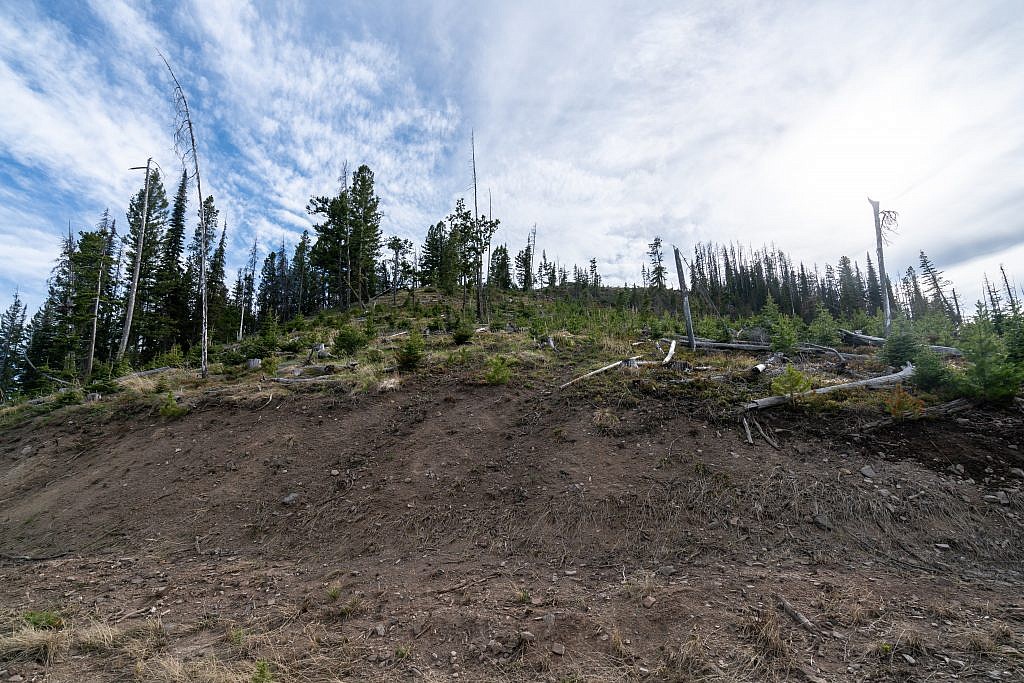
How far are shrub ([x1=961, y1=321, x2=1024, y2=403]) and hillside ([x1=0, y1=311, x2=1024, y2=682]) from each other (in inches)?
13.5

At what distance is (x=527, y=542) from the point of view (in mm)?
4941

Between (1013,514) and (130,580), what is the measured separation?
→ 1055 centimetres

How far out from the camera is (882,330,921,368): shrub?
847cm

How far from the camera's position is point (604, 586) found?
13.6 ft

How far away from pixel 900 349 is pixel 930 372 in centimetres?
241

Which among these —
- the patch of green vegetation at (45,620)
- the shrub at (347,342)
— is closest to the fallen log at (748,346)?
the shrub at (347,342)

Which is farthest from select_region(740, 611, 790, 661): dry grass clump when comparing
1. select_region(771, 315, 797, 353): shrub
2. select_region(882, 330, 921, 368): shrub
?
select_region(771, 315, 797, 353): shrub

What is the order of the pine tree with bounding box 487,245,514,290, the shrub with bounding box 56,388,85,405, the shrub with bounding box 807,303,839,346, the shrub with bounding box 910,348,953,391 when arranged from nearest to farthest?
1. the shrub with bounding box 910,348,953,391
2. the shrub with bounding box 56,388,85,405
3. the shrub with bounding box 807,303,839,346
4. the pine tree with bounding box 487,245,514,290

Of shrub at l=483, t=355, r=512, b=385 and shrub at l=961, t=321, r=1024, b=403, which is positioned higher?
shrub at l=483, t=355, r=512, b=385

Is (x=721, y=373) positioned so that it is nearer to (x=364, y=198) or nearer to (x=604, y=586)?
(x=604, y=586)

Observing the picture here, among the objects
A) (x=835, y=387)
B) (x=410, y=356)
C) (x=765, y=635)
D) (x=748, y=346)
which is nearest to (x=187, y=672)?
(x=765, y=635)

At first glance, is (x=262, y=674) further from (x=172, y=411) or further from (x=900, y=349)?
(x=900, y=349)

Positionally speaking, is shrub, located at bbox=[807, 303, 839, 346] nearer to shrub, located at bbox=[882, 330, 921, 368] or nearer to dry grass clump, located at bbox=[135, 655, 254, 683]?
shrub, located at bbox=[882, 330, 921, 368]

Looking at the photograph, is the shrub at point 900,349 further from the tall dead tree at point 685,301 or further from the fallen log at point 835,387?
the tall dead tree at point 685,301
